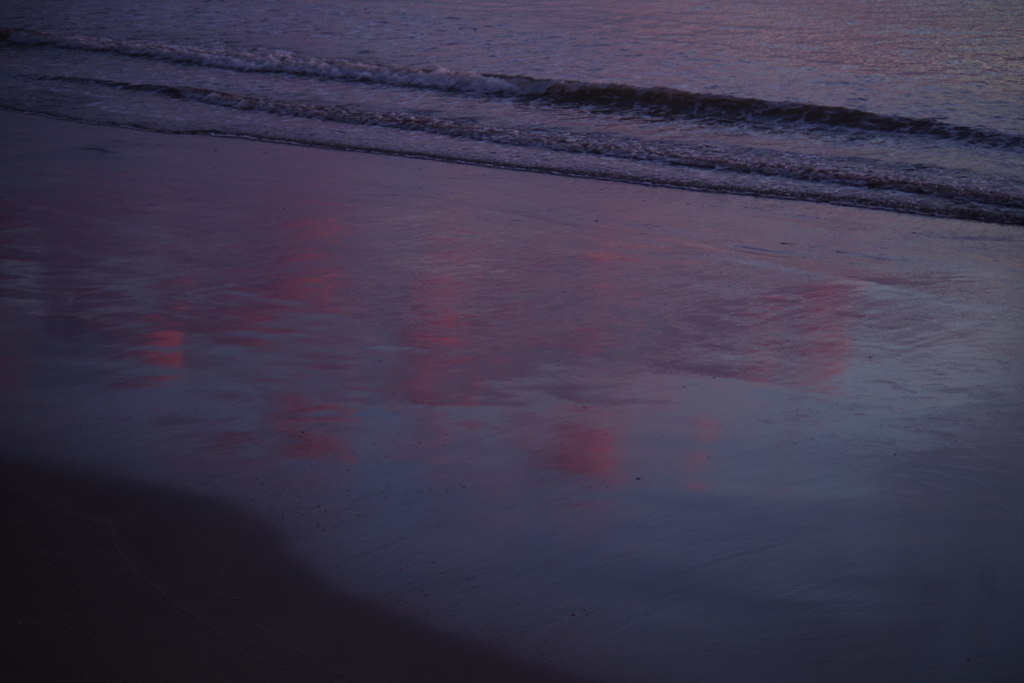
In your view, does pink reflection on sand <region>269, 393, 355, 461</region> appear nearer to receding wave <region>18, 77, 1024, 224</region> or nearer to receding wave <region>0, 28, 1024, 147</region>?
receding wave <region>18, 77, 1024, 224</region>

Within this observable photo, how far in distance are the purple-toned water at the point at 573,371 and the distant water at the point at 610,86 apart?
12cm

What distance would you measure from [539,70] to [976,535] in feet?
34.0

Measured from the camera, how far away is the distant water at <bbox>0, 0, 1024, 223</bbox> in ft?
25.4

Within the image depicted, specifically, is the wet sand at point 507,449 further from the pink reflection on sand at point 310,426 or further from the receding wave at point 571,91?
the receding wave at point 571,91

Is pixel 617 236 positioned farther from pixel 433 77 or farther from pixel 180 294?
pixel 433 77

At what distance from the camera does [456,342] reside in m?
3.71

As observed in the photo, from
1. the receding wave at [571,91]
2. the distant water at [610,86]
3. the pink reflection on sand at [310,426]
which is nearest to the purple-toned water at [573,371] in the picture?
the pink reflection on sand at [310,426]

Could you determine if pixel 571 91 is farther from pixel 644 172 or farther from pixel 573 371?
pixel 573 371

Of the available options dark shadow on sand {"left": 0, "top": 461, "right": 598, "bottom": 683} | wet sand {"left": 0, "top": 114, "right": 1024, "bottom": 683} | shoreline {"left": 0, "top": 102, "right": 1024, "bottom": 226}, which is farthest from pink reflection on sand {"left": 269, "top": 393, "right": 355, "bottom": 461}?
shoreline {"left": 0, "top": 102, "right": 1024, "bottom": 226}

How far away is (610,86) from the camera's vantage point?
35.6ft

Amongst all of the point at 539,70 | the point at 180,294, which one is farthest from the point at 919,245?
the point at 539,70

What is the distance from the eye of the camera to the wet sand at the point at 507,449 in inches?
81.8

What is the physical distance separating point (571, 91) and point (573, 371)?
798cm

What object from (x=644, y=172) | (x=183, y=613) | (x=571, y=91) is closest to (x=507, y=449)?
(x=183, y=613)
